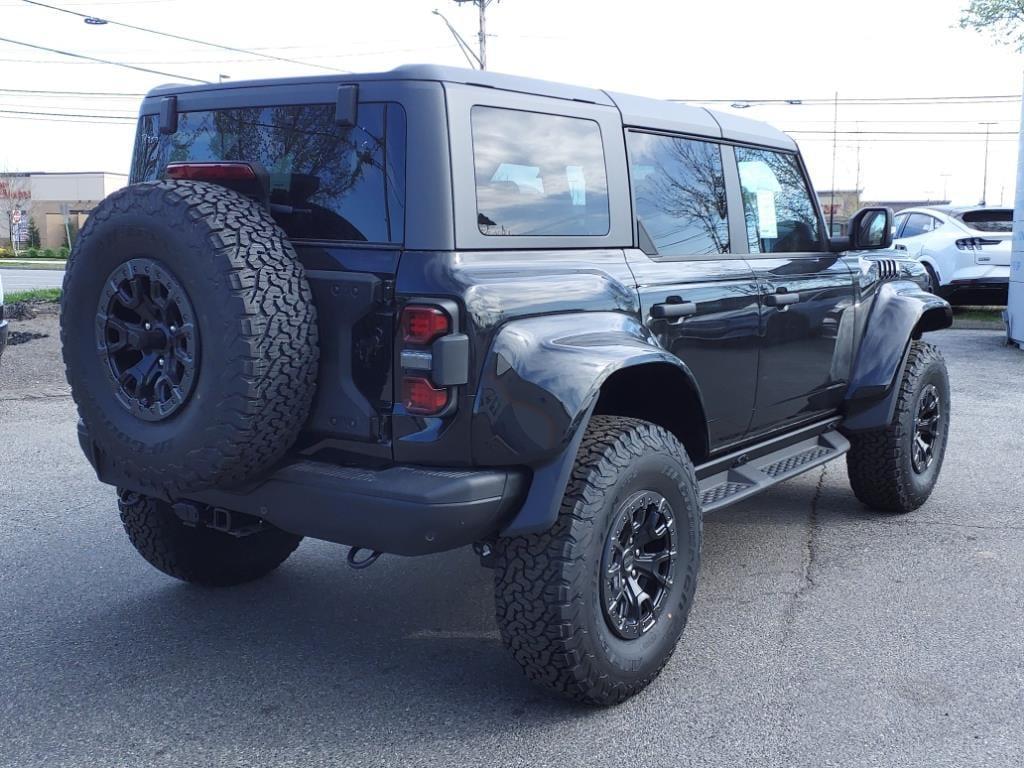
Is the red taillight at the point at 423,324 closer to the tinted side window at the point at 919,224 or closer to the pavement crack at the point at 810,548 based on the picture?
the pavement crack at the point at 810,548

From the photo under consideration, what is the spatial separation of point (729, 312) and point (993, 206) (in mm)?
12247

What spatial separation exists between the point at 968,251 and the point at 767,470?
11332 millimetres

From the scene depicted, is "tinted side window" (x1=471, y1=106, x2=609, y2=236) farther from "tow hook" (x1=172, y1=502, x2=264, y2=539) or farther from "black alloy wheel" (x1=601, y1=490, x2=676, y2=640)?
"tow hook" (x1=172, y1=502, x2=264, y2=539)

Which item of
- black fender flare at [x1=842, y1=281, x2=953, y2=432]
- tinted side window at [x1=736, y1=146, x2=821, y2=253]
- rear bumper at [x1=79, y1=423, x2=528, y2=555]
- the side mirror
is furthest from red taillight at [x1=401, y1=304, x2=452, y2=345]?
black fender flare at [x1=842, y1=281, x2=953, y2=432]

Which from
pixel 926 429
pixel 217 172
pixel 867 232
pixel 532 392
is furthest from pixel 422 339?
pixel 926 429

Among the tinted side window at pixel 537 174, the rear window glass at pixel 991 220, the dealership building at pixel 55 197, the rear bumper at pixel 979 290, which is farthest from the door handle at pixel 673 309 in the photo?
the dealership building at pixel 55 197

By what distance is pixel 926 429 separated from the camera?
5.73 m

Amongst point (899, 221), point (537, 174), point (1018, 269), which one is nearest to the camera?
point (537, 174)

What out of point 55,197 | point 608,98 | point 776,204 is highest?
point 55,197

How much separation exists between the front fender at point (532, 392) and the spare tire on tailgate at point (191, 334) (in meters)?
0.53

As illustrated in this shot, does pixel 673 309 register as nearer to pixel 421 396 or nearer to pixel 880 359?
pixel 421 396

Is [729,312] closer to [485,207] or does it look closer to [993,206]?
[485,207]

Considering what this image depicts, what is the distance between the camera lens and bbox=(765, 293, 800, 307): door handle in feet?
14.6

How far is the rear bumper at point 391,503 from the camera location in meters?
2.97
